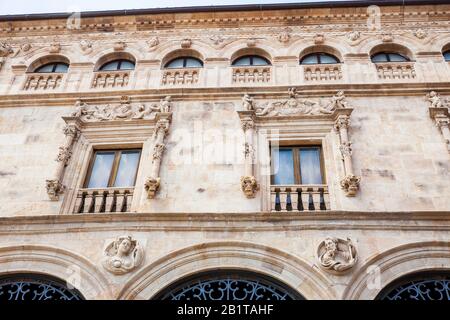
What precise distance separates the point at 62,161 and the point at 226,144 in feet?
10.6

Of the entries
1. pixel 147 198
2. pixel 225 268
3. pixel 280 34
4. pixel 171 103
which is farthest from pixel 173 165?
pixel 280 34

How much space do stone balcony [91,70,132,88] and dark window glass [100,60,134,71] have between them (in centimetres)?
44

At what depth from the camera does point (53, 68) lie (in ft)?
41.7

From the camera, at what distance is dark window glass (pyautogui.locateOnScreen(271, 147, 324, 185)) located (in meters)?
9.48

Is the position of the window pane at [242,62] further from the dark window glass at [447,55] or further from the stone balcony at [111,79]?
the dark window glass at [447,55]

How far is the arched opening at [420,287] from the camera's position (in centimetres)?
746

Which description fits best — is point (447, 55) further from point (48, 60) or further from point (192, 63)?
point (48, 60)

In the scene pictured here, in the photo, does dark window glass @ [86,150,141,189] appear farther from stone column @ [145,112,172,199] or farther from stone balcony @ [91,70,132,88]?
stone balcony @ [91,70,132,88]

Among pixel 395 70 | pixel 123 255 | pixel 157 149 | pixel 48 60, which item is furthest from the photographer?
pixel 48 60

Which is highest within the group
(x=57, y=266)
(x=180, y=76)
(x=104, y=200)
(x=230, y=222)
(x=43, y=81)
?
(x=180, y=76)

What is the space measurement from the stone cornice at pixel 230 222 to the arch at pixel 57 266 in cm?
39

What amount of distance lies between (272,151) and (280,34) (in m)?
4.22

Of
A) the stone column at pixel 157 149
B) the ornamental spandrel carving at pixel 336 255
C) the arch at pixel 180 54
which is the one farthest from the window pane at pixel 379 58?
the ornamental spandrel carving at pixel 336 255

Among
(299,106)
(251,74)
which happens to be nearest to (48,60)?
(251,74)
